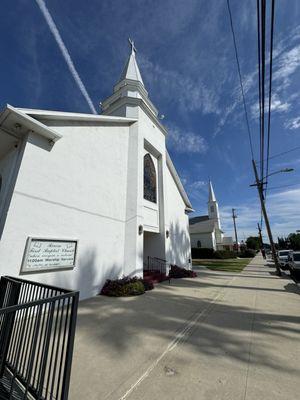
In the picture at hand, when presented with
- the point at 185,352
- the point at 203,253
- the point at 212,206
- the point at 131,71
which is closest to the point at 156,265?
the point at 185,352

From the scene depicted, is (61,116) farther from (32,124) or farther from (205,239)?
(205,239)

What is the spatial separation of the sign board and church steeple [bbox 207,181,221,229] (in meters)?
56.8

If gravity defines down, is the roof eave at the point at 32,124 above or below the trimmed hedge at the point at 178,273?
above

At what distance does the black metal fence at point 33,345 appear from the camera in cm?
226

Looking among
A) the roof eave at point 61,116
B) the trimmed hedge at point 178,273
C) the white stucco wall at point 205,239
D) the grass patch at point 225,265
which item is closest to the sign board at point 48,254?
the roof eave at point 61,116

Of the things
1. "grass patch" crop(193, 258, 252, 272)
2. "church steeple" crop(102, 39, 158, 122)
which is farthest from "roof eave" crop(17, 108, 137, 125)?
"grass patch" crop(193, 258, 252, 272)

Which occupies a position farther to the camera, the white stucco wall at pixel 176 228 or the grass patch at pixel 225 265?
the grass patch at pixel 225 265

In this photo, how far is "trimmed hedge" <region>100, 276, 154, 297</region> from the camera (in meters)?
7.77

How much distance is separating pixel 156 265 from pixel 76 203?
22.9 feet

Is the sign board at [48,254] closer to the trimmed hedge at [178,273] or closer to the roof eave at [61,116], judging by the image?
the roof eave at [61,116]

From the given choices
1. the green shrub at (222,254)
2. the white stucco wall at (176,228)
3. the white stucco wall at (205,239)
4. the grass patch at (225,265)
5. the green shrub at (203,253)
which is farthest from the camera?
the white stucco wall at (205,239)

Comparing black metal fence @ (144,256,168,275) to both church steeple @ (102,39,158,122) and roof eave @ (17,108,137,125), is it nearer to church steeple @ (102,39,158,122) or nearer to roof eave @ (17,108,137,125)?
roof eave @ (17,108,137,125)

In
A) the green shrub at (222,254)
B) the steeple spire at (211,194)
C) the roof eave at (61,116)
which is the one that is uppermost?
the steeple spire at (211,194)

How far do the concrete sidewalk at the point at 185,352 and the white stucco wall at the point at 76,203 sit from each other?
1.86 meters
